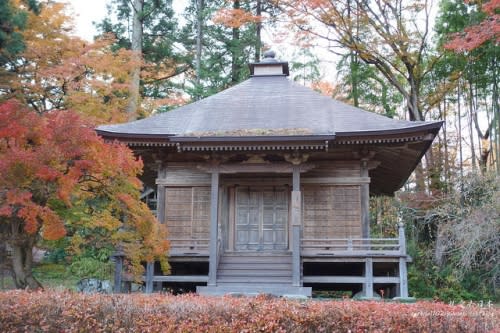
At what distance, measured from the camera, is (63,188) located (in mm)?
11078

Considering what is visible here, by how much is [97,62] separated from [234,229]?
403 inches

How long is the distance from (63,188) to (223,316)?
216 inches

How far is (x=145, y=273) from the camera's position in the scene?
15109mm

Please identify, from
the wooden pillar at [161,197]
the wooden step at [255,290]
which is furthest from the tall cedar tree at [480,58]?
the wooden pillar at [161,197]

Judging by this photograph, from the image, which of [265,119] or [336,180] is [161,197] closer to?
[265,119]

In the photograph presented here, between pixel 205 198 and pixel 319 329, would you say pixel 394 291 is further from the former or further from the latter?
pixel 319 329

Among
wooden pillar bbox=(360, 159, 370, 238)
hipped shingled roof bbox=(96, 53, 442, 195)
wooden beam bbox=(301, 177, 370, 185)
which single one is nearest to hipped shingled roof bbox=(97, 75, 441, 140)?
Answer: hipped shingled roof bbox=(96, 53, 442, 195)

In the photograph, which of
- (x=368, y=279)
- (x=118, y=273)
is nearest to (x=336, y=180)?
(x=368, y=279)

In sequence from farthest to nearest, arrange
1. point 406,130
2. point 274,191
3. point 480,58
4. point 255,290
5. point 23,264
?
1. point 480,58
2. point 274,191
3. point 406,130
4. point 255,290
5. point 23,264

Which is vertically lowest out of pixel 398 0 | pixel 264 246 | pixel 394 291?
pixel 394 291

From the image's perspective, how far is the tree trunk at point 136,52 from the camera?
81.0ft

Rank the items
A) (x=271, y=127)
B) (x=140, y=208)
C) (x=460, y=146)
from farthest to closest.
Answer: (x=460, y=146), (x=271, y=127), (x=140, y=208)

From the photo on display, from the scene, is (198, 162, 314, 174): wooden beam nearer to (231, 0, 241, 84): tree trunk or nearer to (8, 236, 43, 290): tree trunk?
(8, 236, 43, 290): tree trunk

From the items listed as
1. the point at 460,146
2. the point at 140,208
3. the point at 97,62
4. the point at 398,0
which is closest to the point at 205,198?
the point at 140,208
